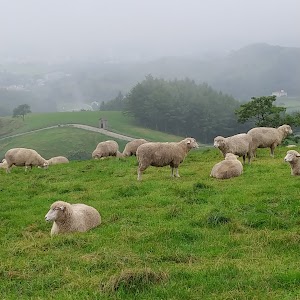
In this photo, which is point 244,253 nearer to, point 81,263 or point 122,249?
point 122,249

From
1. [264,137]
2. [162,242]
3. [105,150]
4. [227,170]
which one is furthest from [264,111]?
[162,242]

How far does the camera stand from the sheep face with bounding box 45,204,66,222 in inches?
496

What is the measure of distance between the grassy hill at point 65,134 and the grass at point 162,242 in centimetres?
8345

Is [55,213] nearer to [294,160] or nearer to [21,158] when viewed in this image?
[294,160]

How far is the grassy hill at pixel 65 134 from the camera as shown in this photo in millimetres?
109725

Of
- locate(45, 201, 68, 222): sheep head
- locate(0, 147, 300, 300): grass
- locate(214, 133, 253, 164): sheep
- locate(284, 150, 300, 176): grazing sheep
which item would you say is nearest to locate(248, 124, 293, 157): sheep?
locate(214, 133, 253, 164): sheep

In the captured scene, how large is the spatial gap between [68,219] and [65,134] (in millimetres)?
112352

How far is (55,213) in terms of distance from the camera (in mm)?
12703

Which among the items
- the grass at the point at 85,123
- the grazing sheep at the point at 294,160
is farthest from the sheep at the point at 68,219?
the grass at the point at 85,123

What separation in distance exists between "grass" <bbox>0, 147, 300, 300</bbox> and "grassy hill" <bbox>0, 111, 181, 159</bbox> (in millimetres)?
83448

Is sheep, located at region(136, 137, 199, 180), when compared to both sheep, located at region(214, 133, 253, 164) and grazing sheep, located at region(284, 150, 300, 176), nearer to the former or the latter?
sheep, located at region(214, 133, 253, 164)

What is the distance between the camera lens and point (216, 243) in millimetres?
10648

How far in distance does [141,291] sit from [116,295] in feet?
1.52

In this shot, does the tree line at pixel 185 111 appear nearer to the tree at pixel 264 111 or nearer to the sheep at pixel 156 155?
the tree at pixel 264 111
